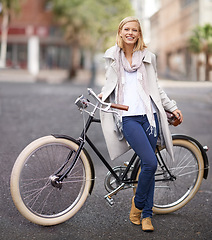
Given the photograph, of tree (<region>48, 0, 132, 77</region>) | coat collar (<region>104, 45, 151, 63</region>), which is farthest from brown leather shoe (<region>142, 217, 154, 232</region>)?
tree (<region>48, 0, 132, 77</region>)

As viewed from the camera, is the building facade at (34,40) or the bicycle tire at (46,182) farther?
the building facade at (34,40)

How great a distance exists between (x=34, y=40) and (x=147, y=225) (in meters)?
46.8

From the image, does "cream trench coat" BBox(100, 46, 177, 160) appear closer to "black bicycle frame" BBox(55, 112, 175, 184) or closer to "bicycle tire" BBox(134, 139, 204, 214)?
"black bicycle frame" BBox(55, 112, 175, 184)

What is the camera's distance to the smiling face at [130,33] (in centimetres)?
322

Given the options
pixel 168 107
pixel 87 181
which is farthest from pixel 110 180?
pixel 168 107

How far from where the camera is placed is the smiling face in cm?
322

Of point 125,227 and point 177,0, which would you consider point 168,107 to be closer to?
point 125,227

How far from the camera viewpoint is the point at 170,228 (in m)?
3.42

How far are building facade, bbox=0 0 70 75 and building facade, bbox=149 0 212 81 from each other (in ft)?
40.7

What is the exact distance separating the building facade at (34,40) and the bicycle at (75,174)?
1742 inches

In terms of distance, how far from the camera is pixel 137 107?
324 centimetres

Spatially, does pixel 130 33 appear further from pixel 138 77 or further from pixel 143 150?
pixel 143 150

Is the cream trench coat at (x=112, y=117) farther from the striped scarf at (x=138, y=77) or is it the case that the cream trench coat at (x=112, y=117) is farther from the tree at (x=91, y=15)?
the tree at (x=91, y=15)

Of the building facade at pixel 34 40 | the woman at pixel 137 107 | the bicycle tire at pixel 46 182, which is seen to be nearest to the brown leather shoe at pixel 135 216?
the woman at pixel 137 107
